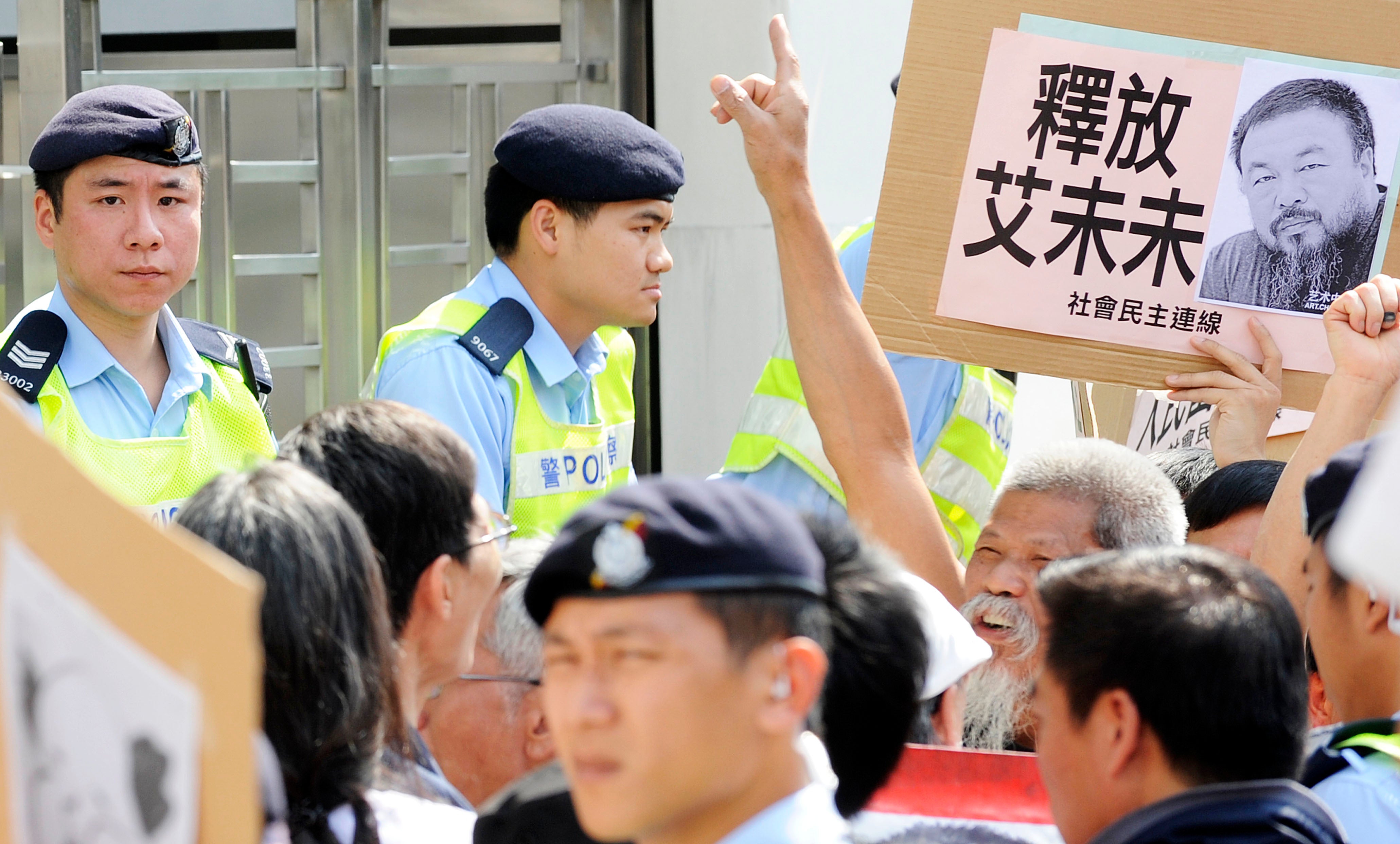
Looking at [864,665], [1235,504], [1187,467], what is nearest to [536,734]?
[864,665]

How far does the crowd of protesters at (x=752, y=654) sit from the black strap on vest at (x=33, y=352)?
1.00m

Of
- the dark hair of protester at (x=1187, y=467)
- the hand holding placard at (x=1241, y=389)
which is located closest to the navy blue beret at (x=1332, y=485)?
the hand holding placard at (x=1241, y=389)

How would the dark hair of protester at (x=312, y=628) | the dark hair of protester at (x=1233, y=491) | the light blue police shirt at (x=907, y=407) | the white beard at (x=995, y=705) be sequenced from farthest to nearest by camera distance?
the light blue police shirt at (x=907, y=407)
the dark hair of protester at (x=1233, y=491)
the white beard at (x=995, y=705)
the dark hair of protester at (x=312, y=628)

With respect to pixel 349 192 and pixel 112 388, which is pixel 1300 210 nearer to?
pixel 112 388

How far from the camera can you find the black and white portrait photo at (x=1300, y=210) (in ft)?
8.82

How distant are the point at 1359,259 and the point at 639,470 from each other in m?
2.70

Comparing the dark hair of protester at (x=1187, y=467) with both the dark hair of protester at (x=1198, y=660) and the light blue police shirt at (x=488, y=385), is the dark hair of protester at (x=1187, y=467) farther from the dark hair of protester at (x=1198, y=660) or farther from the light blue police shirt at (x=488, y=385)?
the dark hair of protester at (x=1198, y=660)

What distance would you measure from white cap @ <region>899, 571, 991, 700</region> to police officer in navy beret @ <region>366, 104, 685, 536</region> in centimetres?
107

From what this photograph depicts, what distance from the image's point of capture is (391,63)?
15.2 feet

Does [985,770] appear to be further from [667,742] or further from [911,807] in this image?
[667,742]

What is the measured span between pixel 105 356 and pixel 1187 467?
213cm

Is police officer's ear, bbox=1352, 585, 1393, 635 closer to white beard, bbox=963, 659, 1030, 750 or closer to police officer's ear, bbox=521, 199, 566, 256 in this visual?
white beard, bbox=963, 659, 1030, 750

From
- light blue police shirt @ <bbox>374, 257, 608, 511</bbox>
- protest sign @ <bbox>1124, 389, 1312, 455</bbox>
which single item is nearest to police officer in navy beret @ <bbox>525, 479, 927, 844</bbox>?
light blue police shirt @ <bbox>374, 257, 608, 511</bbox>

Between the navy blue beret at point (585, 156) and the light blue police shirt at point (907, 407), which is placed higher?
the navy blue beret at point (585, 156)
